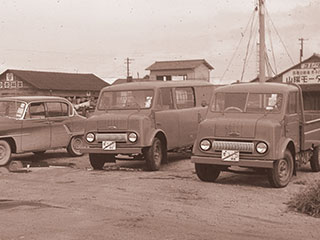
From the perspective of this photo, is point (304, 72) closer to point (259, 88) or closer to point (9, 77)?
point (259, 88)

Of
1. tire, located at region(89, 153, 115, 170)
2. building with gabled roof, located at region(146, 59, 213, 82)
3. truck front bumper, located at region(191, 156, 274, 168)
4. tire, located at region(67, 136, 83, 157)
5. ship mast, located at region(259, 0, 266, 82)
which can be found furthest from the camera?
building with gabled roof, located at region(146, 59, 213, 82)

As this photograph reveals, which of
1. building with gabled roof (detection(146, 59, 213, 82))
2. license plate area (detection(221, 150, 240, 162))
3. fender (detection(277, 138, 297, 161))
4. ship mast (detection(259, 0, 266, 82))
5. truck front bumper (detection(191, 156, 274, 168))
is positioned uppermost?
building with gabled roof (detection(146, 59, 213, 82))

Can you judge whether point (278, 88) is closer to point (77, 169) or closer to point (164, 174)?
point (164, 174)

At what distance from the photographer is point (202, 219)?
7246 millimetres

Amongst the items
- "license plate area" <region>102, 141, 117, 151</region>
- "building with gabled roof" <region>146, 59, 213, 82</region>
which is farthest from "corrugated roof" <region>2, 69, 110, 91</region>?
"license plate area" <region>102, 141, 117, 151</region>

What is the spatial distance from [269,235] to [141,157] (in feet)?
20.2

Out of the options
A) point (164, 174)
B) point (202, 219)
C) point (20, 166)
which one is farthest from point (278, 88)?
point (20, 166)

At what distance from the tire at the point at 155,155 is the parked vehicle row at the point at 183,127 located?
2cm

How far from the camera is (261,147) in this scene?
379 inches

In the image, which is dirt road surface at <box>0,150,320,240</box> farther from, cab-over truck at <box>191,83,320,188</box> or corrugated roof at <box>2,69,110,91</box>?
corrugated roof at <box>2,69,110,91</box>

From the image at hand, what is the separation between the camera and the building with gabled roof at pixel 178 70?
71.9m

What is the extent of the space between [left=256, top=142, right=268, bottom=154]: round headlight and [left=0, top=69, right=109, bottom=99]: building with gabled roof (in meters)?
54.1

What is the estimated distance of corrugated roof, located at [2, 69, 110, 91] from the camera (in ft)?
206

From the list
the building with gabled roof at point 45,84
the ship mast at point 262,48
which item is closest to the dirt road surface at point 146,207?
the ship mast at point 262,48
